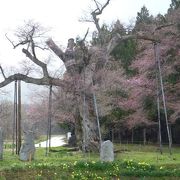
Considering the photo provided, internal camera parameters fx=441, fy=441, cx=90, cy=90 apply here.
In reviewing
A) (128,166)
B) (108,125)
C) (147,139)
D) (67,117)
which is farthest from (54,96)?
(128,166)

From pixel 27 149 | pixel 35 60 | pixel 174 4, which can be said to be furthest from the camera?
pixel 174 4

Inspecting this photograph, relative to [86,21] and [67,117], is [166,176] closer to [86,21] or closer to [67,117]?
[86,21]

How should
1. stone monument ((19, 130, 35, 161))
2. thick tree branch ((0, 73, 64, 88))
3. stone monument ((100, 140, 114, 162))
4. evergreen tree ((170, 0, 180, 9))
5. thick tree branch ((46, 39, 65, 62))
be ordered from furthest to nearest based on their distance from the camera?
evergreen tree ((170, 0, 180, 9))
thick tree branch ((46, 39, 65, 62))
thick tree branch ((0, 73, 64, 88))
stone monument ((19, 130, 35, 161))
stone monument ((100, 140, 114, 162))

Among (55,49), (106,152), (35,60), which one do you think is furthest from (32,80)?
(106,152)

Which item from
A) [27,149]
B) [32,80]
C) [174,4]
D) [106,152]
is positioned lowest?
[106,152]

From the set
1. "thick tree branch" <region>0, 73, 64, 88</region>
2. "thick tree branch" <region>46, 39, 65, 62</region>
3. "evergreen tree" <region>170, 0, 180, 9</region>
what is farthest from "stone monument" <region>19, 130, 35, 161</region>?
"evergreen tree" <region>170, 0, 180, 9</region>

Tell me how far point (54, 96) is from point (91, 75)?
10.1 meters

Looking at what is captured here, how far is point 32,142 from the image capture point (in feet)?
69.2

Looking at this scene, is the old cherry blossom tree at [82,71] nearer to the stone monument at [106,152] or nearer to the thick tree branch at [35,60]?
the thick tree branch at [35,60]

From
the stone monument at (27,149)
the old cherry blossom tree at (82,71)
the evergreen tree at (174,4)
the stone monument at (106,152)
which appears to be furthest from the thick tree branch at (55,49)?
the evergreen tree at (174,4)

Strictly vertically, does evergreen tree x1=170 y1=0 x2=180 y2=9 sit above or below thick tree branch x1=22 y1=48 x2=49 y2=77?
above

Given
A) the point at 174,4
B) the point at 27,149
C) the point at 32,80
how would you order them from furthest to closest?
the point at 174,4 → the point at 32,80 → the point at 27,149

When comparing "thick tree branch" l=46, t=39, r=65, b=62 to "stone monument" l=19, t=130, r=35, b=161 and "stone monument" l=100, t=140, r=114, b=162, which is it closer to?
"stone monument" l=19, t=130, r=35, b=161

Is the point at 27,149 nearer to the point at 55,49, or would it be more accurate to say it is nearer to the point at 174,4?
the point at 55,49
